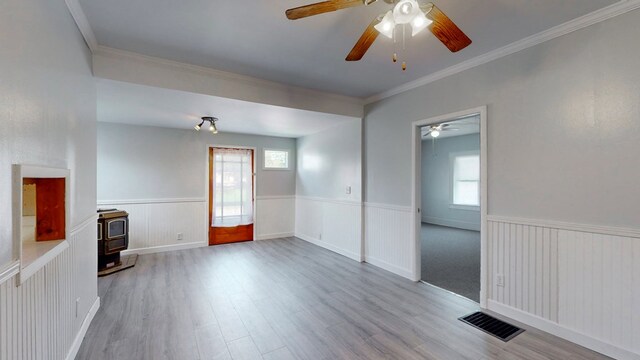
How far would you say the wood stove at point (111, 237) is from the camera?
3.87 metres

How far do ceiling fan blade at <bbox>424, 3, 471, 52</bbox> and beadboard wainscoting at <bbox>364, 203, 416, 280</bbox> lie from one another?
7.60ft

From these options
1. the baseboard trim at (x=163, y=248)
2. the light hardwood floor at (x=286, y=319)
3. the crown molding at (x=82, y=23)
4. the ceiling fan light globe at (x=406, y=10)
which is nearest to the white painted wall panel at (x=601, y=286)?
the light hardwood floor at (x=286, y=319)

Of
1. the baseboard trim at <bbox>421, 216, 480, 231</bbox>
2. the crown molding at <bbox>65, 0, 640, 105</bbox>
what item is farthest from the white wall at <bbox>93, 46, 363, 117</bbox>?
the baseboard trim at <bbox>421, 216, 480, 231</bbox>

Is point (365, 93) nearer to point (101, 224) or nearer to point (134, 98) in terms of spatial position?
point (134, 98)

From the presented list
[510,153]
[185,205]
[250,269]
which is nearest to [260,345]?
[250,269]

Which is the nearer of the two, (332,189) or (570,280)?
(570,280)

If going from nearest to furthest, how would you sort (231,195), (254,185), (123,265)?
1. (123,265)
2. (231,195)
3. (254,185)

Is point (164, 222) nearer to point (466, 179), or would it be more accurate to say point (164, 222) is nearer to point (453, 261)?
point (453, 261)

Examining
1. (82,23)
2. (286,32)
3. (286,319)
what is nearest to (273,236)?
(286,319)

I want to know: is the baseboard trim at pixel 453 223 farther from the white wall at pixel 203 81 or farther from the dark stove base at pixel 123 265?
the dark stove base at pixel 123 265

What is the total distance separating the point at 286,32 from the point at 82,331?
3.10 metres

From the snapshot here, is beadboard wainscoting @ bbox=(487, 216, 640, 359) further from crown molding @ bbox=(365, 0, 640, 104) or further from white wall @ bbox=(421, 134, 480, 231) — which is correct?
white wall @ bbox=(421, 134, 480, 231)

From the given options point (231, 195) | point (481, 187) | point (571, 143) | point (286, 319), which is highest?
point (571, 143)

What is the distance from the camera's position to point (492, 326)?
2477mm
